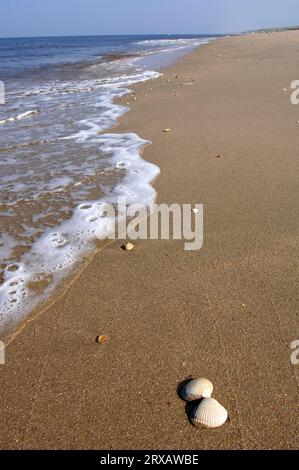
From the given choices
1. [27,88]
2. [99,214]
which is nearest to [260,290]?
[99,214]

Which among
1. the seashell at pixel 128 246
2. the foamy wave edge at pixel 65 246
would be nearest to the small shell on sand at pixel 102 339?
the foamy wave edge at pixel 65 246

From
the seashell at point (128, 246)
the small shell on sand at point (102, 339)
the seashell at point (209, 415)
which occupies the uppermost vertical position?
the seashell at point (128, 246)

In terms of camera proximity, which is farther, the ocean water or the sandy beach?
the ocean water

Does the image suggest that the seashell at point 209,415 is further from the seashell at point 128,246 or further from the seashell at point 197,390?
the seashell at point 128,246

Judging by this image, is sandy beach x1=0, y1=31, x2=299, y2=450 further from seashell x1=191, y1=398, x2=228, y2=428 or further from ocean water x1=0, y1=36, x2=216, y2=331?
ocean water x1=0, y1=36, x2=216, y2=331

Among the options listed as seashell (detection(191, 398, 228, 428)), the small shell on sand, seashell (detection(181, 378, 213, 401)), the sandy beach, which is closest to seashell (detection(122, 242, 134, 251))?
the sandy beach

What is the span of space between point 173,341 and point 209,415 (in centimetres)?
52

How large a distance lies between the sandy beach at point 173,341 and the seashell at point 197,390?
2.2 inches

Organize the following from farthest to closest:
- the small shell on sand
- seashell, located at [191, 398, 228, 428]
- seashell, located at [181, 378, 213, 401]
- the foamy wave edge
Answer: the foamy wave edge
the small shell on sand
seashell, located at [181, 378, 213, 401]
seashell, located at [191, 398, 228, 428]

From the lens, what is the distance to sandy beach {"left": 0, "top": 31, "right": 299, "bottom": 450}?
1.77 meters

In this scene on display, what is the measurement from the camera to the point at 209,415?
175cm

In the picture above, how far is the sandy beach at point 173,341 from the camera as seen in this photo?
1770mm

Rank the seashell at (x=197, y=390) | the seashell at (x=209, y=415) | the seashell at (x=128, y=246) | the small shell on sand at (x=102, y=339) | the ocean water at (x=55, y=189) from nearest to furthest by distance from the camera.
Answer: the seashell at (x=209, y=415)
the seashell at (x=197, y=390)
the small shell on sand at (x=102, y=339)
the ocean water at (x=55, y=189)
the seashell at (x=128, y=246)

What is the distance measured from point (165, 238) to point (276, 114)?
171 inches
